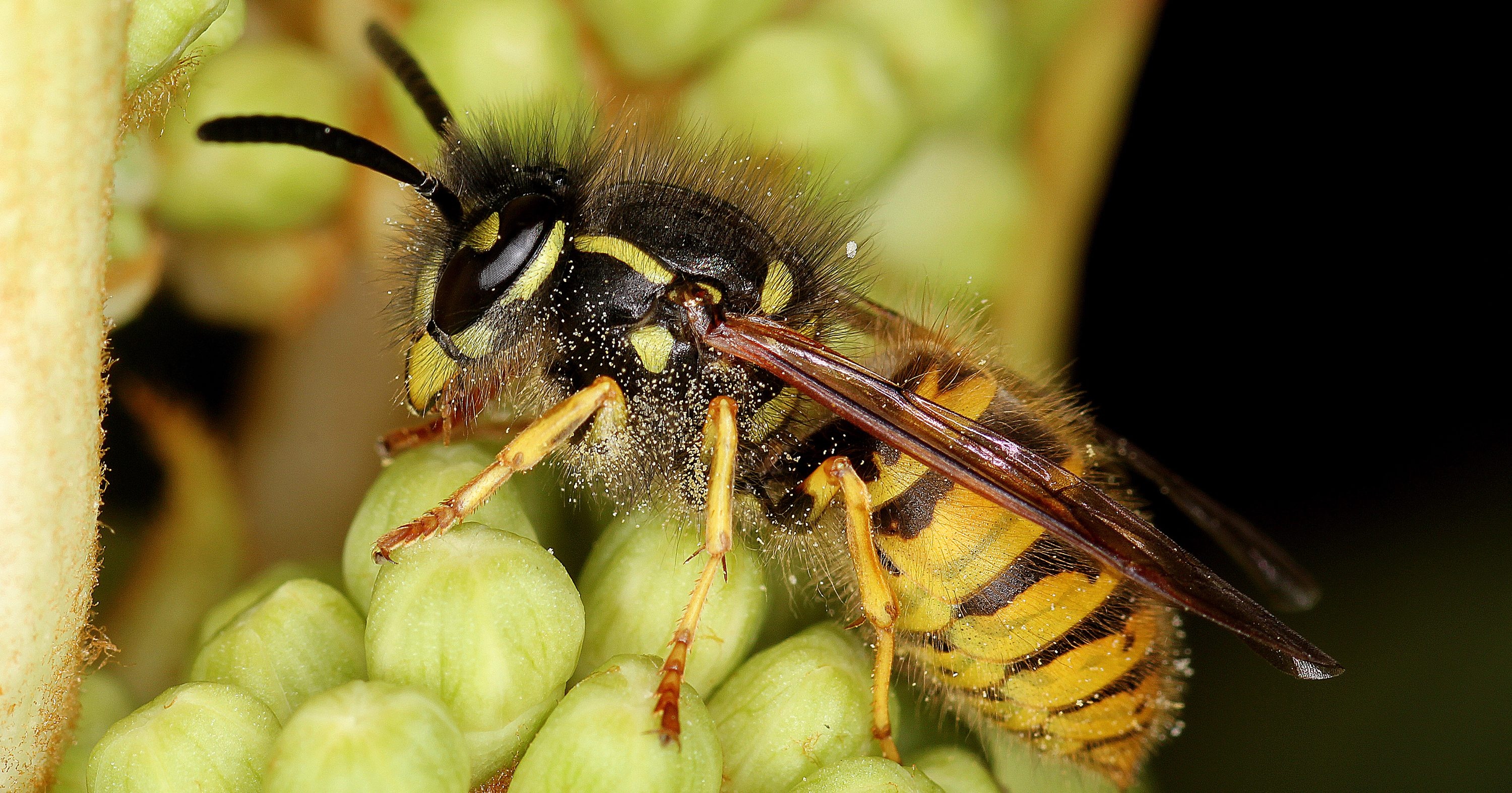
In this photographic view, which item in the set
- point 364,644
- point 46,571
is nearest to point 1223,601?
point 364,644

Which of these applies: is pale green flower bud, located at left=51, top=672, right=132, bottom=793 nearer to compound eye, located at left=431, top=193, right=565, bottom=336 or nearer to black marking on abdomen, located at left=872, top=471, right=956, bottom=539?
compound eye, located at left=431, top=193, right=565, bottom=336

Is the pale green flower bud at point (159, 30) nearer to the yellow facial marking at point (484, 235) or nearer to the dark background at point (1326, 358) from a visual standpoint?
the yellow facial marking at point (484, 235)

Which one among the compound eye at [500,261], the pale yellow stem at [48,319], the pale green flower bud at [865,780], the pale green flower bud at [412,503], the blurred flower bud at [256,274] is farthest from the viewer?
the blurred flower bud at [256,274]

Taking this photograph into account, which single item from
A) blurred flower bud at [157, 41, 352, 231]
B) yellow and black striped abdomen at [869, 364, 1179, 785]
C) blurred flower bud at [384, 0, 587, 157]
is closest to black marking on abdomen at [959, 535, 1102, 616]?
yellow and black striped abdomen at [869, 364, 1179, 785]

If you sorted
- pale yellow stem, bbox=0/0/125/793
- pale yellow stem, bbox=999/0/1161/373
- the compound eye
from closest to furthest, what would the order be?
pale yellow stem, bbox=0/0/125/793
the compound eye
pale yellow stem, bbox=999/0/1161/373

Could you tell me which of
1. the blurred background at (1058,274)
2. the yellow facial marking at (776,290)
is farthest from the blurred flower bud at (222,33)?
the yellow facial marking at (776,290)

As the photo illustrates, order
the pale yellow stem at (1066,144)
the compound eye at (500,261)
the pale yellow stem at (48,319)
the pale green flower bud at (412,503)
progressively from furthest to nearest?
the pale yellow stem at (1066,144), the compound eye at (500,261), the pale green flower bud at (412,503), the pale yellow stem at (48,319)

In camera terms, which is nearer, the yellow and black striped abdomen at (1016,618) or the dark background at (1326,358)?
the yellow and black striped abdomen at (1016,618)
